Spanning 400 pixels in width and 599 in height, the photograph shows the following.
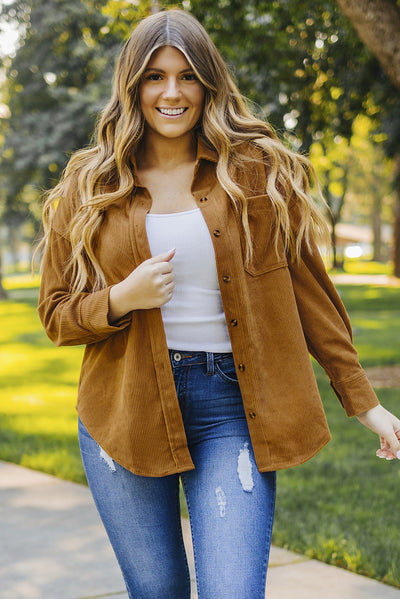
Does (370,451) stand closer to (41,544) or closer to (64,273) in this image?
(41,544)

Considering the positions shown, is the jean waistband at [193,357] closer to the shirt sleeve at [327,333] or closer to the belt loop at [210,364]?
the belt loop at [210,364]

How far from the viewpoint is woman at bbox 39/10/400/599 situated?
216cm

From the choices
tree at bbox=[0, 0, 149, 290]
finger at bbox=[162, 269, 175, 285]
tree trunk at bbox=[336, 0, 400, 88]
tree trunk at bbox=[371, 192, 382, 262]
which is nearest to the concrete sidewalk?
finger at bbox=[162, 269, 175, 285]

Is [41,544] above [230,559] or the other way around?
the other way around

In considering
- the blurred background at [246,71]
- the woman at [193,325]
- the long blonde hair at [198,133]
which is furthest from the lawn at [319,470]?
the long blonde hair at [198,133]

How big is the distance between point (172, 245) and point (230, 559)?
0.87 m

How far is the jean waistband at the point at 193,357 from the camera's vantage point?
7.20 ft

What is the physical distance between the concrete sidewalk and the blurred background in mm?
1766

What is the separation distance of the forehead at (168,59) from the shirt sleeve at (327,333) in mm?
654

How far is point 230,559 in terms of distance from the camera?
2039mm

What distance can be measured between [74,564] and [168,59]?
276cm

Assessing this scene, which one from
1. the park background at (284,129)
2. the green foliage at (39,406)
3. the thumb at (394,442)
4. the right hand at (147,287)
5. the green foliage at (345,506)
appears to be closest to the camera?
the right hand at (147,287)

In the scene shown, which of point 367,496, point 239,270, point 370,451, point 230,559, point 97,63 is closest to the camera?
point 230,559

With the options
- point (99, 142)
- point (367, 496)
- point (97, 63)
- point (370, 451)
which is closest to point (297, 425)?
point (99, 142)
